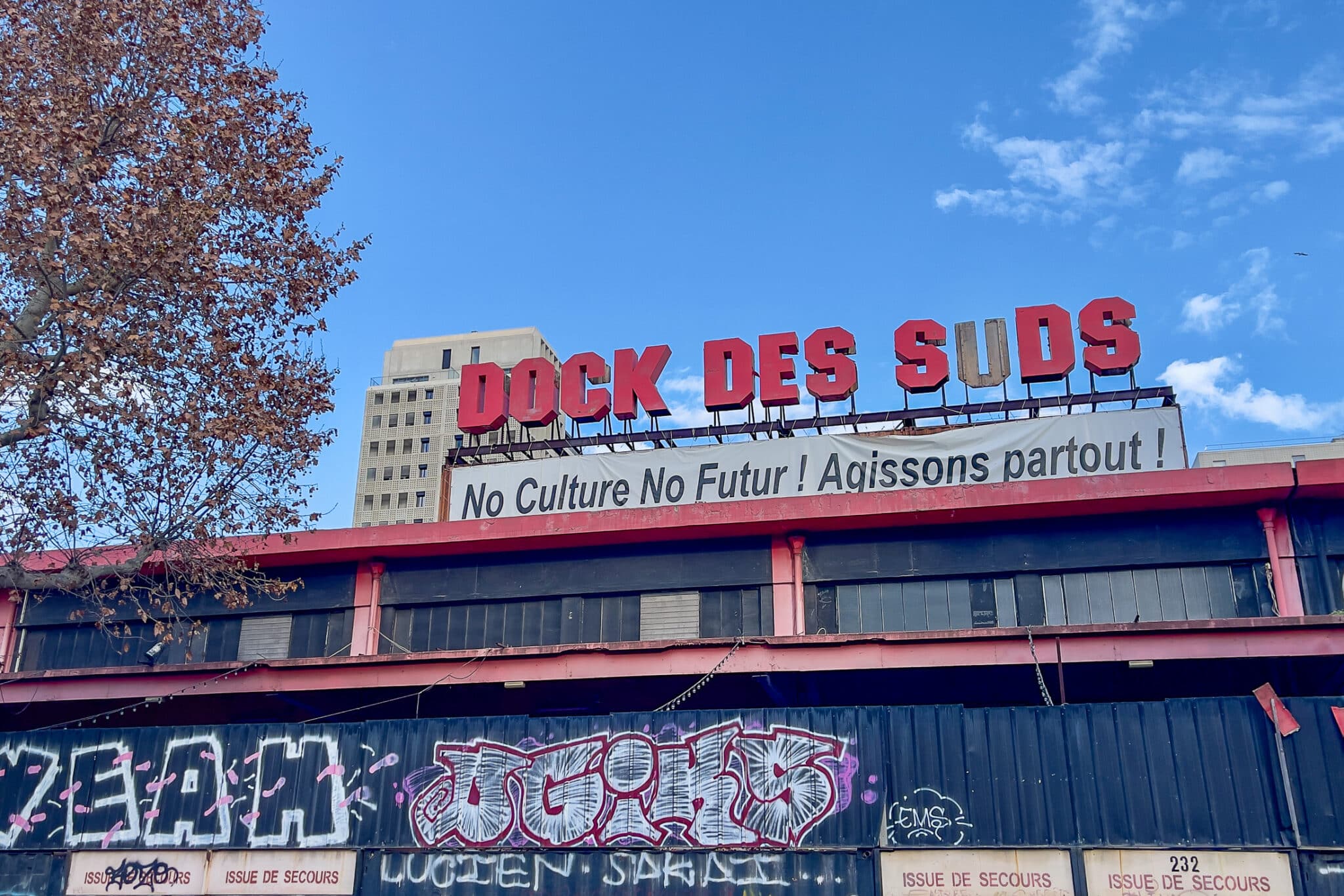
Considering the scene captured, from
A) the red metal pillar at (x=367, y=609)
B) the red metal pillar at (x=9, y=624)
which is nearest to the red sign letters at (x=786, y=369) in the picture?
the red metal pillar at (x=367, y=609)

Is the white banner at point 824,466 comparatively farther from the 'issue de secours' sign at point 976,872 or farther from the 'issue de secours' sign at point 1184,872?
the 'issue de secours' sign at point 1184,872

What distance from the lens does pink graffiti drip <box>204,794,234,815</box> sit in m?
17.2

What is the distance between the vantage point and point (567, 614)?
74.1 feet

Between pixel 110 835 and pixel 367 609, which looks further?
pixel 367 609

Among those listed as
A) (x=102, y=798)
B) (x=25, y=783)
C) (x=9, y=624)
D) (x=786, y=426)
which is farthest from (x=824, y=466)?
(x=9, y=624)

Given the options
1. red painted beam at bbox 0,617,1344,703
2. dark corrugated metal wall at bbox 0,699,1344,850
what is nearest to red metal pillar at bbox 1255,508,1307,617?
red painted beam at bbox 0,617,1344,703

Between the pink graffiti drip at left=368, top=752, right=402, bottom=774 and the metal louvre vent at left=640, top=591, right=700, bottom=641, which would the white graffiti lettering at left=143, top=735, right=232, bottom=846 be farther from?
the metal louvre vent at left=640, top=591, right=700, bottom=641

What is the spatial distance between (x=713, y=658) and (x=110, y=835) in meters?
10.0

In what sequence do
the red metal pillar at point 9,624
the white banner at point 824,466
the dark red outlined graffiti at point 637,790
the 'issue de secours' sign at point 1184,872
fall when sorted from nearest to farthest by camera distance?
the 'issue de secours' sign at point 1184,872 → the dark red outlined graffiti at point 637,790 → the white banner at point 824,466 → the red metal pillar at point 9,624

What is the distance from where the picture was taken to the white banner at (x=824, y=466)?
24.2 meters

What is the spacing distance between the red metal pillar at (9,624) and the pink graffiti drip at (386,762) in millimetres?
12895

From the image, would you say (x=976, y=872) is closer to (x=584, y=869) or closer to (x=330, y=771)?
(x=584, y=869)

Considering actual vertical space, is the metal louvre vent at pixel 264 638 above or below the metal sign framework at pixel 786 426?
below

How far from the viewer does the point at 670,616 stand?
72.7 ft
